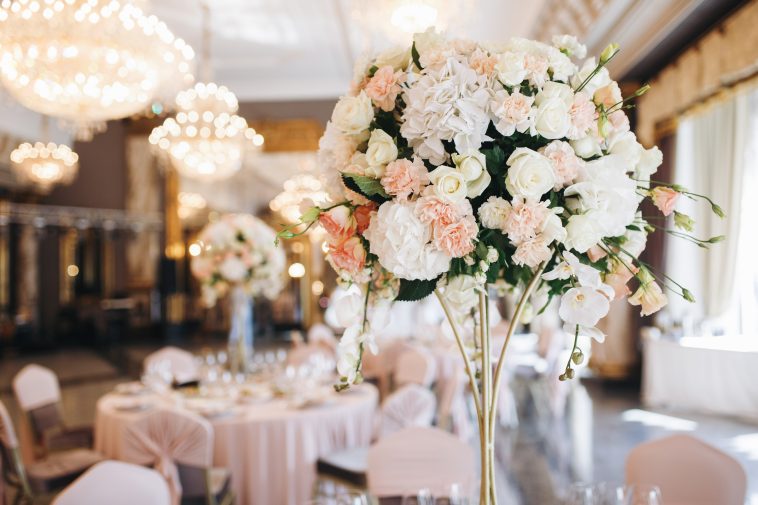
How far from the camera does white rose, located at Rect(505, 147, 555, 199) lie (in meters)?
1.25

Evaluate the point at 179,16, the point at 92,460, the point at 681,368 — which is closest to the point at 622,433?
the point at 681,368

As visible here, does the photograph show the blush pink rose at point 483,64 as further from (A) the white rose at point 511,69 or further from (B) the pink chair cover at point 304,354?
(B) the pink chair cover at point 304,354

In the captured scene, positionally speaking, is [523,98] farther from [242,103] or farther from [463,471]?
[242,103]

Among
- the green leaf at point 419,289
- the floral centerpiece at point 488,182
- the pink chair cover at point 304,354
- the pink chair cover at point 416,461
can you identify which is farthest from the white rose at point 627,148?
the pink chair cover at point 304,354

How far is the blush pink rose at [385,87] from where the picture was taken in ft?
4.50

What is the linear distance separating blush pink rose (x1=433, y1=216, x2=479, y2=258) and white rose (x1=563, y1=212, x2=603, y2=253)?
0.70 feet

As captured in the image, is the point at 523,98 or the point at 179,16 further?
the point at 179,16

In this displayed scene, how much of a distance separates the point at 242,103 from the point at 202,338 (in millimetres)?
5498

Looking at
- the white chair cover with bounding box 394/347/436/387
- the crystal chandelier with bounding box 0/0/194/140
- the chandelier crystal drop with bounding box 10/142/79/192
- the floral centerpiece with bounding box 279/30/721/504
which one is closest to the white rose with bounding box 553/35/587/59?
the floral centerpiece with bounding box 279/30/721/504

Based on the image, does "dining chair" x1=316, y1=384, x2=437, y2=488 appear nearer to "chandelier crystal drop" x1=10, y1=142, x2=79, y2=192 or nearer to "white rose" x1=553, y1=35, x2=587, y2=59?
"white rose" x1=553, y1=35, x2=587, y2=59

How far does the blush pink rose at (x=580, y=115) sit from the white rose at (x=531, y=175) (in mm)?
122

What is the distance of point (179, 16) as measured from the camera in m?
7.41

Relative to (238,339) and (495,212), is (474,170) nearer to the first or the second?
(495,212)

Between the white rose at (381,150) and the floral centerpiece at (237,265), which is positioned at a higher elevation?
the white rose at (381,150)
